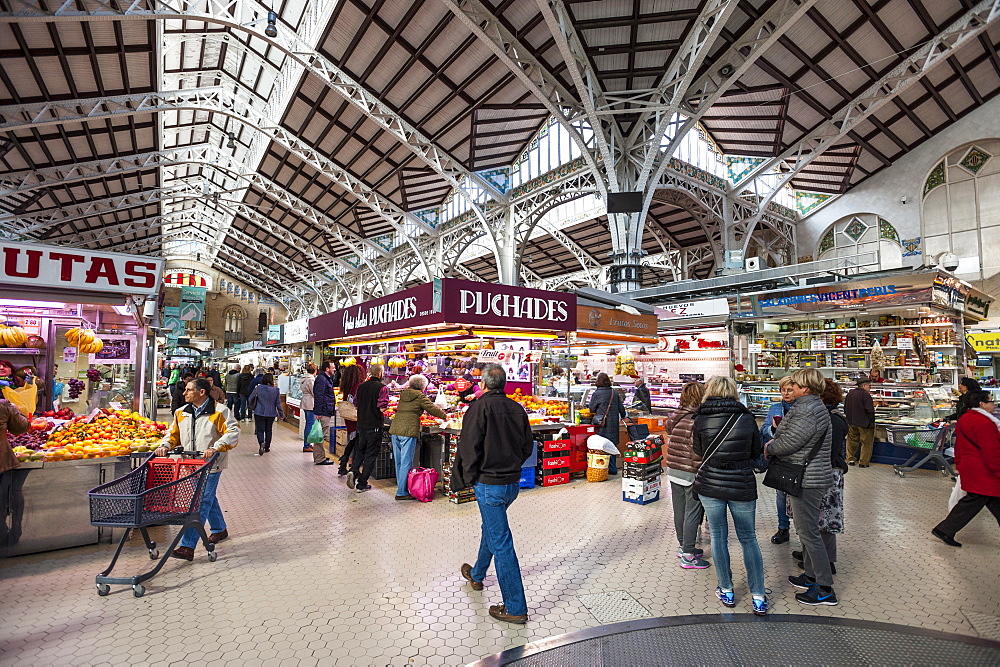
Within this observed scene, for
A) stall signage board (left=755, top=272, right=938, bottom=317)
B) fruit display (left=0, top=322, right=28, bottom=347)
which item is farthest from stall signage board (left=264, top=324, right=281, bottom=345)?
stall signage board (left=755, top=272, right=938, bottom=317)

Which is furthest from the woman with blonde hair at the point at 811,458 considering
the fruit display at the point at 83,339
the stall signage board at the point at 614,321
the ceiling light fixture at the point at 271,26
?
the ceiling light fixture at the point at 271,26

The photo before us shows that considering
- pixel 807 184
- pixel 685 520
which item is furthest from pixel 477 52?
pixel 807 184

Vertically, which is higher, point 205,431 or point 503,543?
point 205,431

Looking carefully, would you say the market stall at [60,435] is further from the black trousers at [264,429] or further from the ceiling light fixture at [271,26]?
the ceiling light fixture at [271,26]

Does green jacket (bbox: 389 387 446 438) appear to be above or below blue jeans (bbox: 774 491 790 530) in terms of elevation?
above

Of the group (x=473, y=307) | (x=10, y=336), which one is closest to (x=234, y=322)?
(x=10, y=336)

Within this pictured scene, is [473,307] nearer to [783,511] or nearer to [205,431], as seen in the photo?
[205,431]

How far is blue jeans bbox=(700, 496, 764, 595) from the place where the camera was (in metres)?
3.10

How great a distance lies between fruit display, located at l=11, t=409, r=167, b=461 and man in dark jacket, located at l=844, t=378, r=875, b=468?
9.07 meters

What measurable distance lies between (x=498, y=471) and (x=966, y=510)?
413 cm

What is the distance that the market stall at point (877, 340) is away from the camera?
8422 mm

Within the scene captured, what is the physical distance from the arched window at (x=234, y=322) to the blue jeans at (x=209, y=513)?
38932 millimetres

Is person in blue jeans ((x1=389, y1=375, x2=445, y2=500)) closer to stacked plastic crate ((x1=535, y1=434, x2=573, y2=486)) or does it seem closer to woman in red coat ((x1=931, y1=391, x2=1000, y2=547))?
stacked plastic crate ((x1=535, y1=434, x2=573, y2=486))

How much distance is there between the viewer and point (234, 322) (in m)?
39.2
